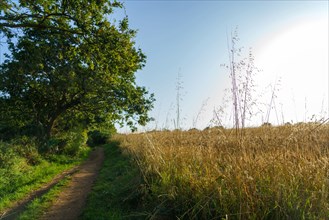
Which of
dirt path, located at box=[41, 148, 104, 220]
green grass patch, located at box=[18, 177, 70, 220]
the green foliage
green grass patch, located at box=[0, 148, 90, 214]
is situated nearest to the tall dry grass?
dirt path, located at box=[41, 148, 104, 220]

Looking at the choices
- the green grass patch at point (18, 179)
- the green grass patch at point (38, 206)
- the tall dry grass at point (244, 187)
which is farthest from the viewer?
the green grass patch at point (18, 179)

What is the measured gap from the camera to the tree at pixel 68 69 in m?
11.2

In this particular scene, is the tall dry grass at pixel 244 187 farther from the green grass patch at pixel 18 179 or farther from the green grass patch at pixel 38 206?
the green grass patch at pixel 18 179

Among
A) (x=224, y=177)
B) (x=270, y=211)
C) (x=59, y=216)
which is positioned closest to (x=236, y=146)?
(x=224, y=177)

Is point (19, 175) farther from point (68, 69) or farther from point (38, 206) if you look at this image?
point (68, 69)

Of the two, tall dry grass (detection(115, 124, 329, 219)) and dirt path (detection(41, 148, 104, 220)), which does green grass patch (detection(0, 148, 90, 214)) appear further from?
tall dry grass (detection(115, 124, 329, 219))

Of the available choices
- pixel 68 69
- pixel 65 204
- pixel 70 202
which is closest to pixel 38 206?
pixel 65 204

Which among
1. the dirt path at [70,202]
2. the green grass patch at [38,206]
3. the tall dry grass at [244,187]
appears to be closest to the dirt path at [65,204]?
the dirt path at [70,202]

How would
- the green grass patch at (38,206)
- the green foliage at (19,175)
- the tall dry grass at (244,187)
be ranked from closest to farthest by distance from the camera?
the tall dry grass at (244,187), the green grass patch at (38,206), the green foliage at (19,175)

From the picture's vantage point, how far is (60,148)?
72.2 feet

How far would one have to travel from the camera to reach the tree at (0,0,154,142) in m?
11.2

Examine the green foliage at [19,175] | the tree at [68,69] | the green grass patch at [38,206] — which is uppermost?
the tree at [68,69]

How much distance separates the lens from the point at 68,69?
59.0 feet

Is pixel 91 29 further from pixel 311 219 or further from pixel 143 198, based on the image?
pixel 311 219
